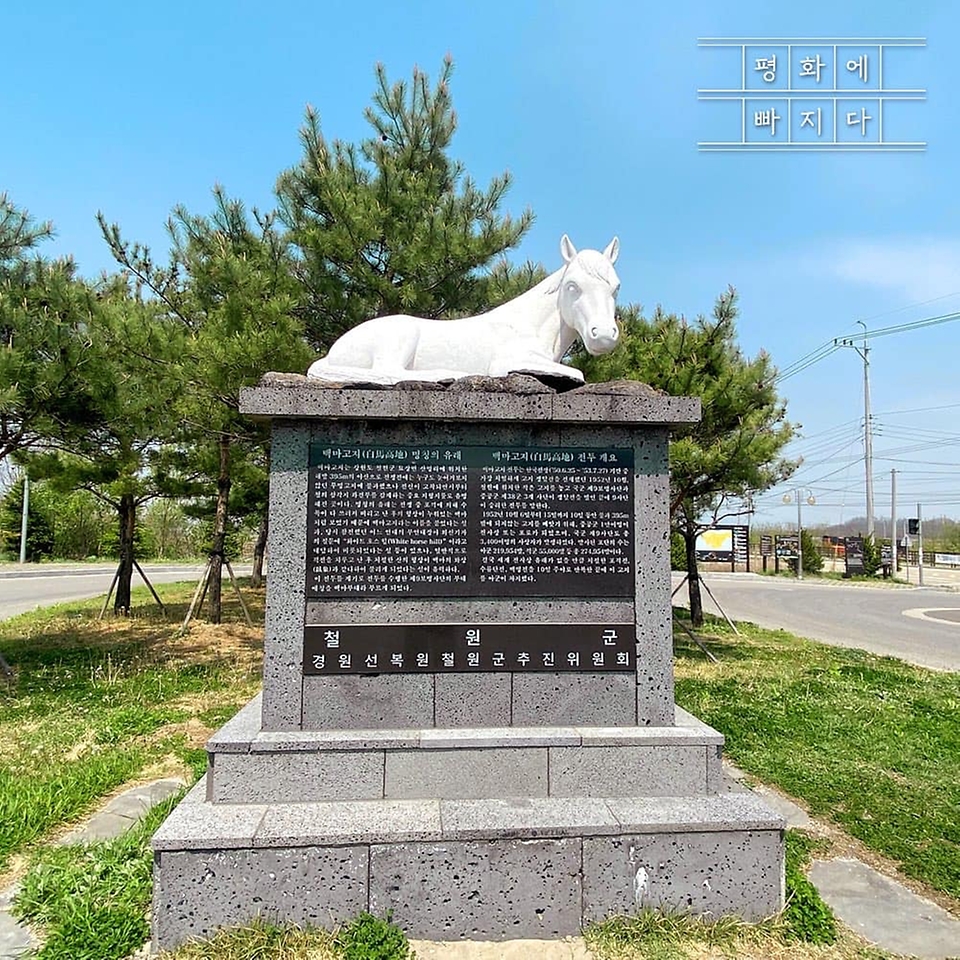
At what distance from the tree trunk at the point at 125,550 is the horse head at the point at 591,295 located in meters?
9.40

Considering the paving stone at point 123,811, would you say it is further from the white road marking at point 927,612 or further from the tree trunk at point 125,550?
the white road marking at point 927,612

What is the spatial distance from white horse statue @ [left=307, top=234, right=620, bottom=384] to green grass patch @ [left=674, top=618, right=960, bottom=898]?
3170 mm

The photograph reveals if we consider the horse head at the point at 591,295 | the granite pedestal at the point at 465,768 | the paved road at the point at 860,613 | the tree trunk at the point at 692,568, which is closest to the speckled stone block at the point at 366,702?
the granite pedestal at the point at 465,768

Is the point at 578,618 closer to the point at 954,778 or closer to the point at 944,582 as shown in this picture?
the point at 954,778

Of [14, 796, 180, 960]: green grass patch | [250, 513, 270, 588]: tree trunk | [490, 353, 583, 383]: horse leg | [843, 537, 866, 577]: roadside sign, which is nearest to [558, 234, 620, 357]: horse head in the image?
[490, 353, 583, 383]: horse leg

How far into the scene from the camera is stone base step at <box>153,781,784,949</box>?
2.96 m

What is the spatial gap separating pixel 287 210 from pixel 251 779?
7.59 meters

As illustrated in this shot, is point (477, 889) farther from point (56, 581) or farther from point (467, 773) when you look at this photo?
point (56, 581)

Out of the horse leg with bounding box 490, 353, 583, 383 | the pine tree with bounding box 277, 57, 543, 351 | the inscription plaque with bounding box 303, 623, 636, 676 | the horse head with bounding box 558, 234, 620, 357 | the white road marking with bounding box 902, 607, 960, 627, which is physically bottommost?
the white road marking with bounding box 902, 607, 960, 627

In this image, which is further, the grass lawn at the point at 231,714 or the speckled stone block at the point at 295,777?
the speckled stone block at the point at 295,777

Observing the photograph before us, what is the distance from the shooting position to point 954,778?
5.04 meters

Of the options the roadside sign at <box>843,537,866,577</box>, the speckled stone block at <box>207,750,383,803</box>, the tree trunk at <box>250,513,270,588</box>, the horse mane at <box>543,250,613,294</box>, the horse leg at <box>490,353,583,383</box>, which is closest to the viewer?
the speckled stone block at <box>207,750,383,803</box>

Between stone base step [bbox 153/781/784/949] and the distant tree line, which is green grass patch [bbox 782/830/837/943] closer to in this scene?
stone base step [bbox 153/781/784/949]

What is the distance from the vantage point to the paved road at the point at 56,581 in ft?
52.2
